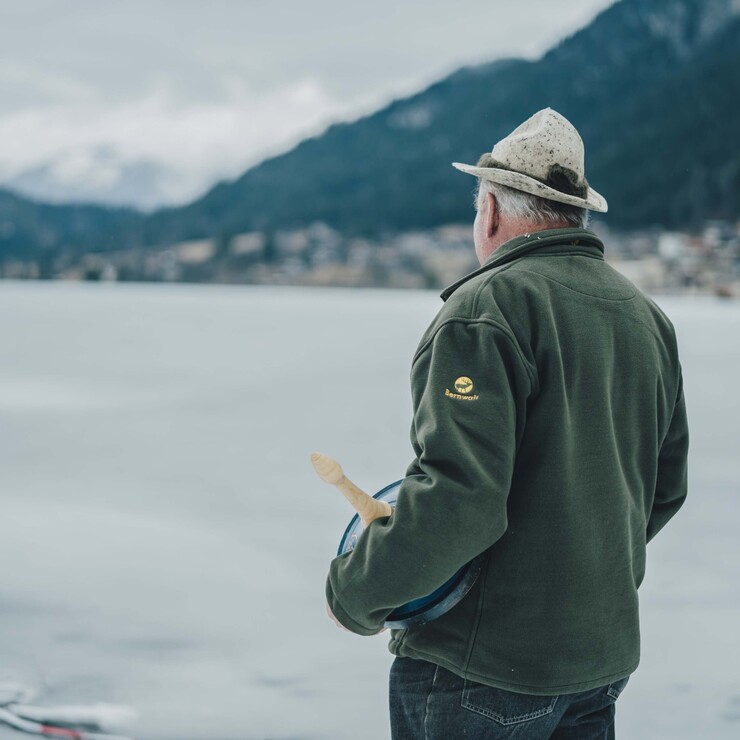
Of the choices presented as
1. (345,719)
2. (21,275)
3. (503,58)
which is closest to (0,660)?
(345,719)

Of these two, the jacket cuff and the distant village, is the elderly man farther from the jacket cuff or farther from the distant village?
the distant village

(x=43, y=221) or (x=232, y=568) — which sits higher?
(x=43, y=221)

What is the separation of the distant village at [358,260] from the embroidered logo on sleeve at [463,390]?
2166 inches

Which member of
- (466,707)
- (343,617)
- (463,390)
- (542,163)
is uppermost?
(542,163)

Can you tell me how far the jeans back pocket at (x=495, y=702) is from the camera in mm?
1154

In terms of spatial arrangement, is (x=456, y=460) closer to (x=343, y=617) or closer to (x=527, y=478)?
(x=527, y=478)

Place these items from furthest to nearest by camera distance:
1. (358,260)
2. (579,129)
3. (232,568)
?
(579,129), (358,260), (232,568)

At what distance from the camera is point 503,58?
13875 cm

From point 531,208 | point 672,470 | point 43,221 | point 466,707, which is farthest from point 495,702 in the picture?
point 43,221

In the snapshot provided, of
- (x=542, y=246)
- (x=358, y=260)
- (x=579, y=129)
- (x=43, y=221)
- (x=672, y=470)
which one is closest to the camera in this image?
(x=542, y=246)

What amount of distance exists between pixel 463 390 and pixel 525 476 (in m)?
0.15

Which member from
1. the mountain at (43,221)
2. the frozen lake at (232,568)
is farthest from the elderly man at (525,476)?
the mountain at (43,221)

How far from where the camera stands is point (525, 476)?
1.11m

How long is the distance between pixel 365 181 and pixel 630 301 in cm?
11707
